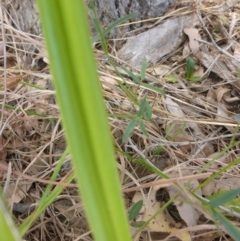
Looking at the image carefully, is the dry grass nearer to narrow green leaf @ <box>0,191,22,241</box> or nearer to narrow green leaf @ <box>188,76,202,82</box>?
narrow green leaf @ <box>188,76,202,82</box>

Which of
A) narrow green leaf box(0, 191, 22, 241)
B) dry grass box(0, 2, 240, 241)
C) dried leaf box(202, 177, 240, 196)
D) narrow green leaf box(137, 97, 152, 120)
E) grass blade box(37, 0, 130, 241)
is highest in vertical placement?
grass blade box(37, 0, 130, 241)

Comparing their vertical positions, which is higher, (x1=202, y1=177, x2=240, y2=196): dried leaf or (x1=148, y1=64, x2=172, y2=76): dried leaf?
(x1=148, y1=64, x2=172, y2=76): dried leaf

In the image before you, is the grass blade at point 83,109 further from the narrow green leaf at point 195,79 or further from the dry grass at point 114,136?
the narrow green leaf at point 195,79

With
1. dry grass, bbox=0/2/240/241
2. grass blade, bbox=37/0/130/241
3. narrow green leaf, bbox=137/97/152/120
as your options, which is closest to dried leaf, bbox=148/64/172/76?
dry grass, bbox=0/2/240/241

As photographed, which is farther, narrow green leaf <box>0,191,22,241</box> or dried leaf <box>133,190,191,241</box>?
dried leaf <box>133,190,191,241</box>

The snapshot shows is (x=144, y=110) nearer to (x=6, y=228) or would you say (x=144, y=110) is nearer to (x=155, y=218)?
(x=155, y=218)

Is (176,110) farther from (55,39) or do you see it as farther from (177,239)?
(55,39)

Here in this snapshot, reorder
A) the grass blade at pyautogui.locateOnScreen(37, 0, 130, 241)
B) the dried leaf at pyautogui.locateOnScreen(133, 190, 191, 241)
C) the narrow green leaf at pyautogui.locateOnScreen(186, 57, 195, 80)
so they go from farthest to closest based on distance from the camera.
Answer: the narrow green leaf at pyautogui.locateOnScreen(186, 57, 195, 80)
the dried leaf at pyautogui.locateOnScreen(133, 190, 191, 241)
the grass blade at pyautogui.locateOnScreen(37, 0, 130, 241)

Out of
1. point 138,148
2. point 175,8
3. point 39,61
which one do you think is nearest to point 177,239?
point 138,148
